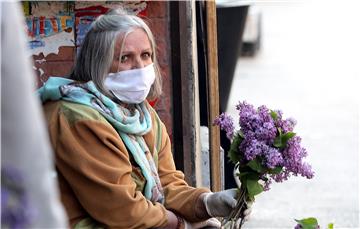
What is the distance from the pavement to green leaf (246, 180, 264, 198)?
9.46 feet

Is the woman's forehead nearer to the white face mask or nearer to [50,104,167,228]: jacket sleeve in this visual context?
the white face mask

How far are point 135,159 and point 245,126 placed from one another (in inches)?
14.9

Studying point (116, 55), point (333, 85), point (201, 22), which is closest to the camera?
point (116, 55)

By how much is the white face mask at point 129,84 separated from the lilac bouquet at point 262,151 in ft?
1.00

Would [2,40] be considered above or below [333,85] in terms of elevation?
above

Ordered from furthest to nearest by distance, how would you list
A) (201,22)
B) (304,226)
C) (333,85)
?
1. (333,85)
2. (201,22)
3. (304,226)

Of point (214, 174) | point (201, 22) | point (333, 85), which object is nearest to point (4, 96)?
point (214, 174)

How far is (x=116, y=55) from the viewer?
10.6ft

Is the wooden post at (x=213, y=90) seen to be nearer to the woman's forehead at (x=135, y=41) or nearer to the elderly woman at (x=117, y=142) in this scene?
the elderly woman at (x=117, y=142)

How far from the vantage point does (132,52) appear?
325 centimetres

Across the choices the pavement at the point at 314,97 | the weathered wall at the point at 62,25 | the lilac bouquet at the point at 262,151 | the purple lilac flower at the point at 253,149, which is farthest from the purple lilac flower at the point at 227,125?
the pavement at the point at 314,97

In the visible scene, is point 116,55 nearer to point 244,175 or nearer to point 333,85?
point 244,175

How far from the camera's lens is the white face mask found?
127 inches

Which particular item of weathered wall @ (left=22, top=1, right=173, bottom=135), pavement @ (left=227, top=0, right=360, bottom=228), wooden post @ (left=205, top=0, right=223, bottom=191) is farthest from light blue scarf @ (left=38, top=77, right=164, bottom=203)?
pavement @ (left=227, top=0, right=360, bottom=228)
